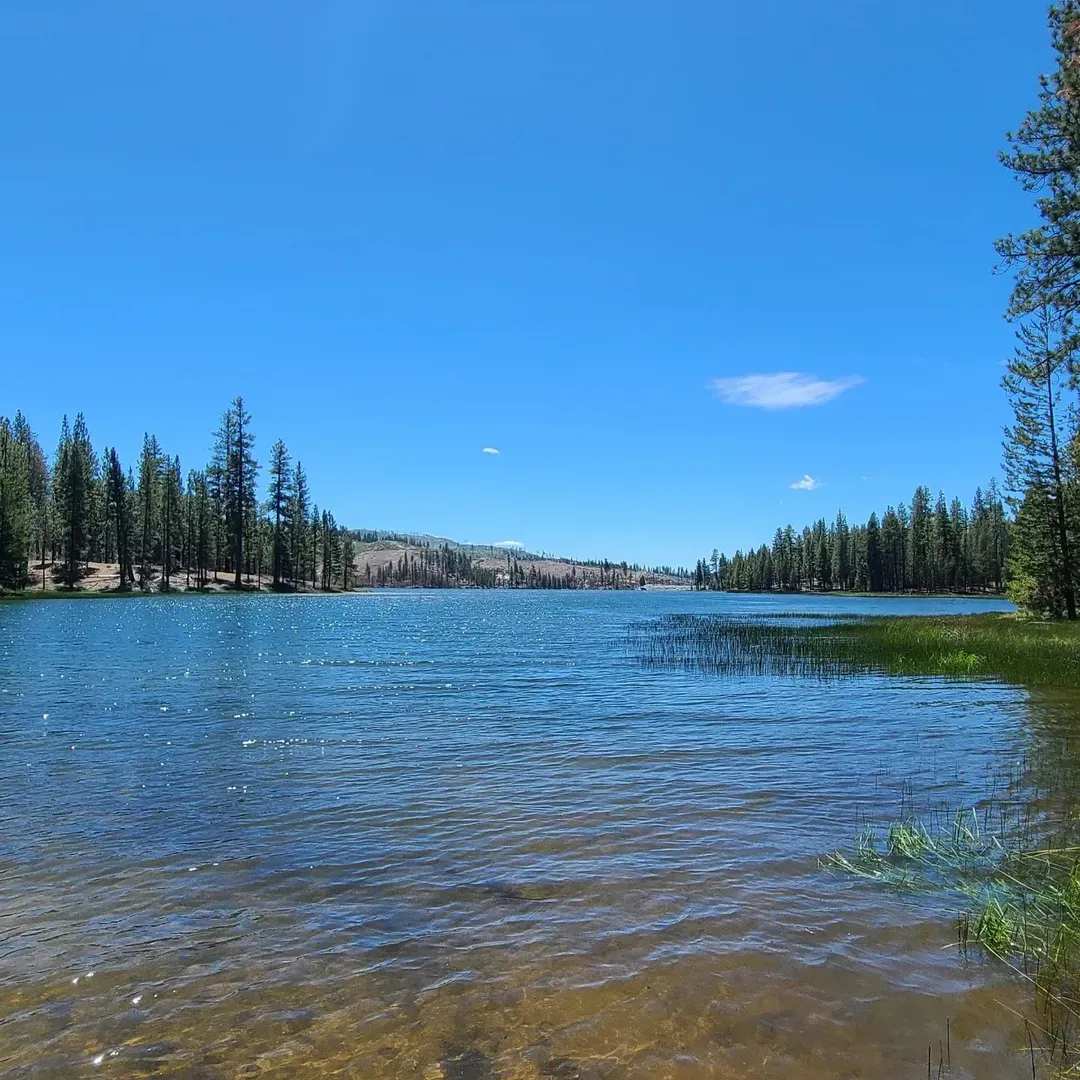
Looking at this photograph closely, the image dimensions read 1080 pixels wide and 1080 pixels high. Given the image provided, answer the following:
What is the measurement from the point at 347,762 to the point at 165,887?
5.76 m

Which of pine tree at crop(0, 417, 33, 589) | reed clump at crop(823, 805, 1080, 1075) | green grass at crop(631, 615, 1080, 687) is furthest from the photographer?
pine tree at crop(0, 417, 33, 589)

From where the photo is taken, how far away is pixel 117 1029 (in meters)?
5.09

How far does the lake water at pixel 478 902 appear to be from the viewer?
4.93 meters

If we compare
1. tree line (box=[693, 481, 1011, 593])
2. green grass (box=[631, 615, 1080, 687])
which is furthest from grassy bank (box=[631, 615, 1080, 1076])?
tree line (box=[693, 481, 1011, 593])

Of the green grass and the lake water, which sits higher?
the lake water

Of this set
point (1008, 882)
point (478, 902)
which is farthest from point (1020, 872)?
point (478, 902)

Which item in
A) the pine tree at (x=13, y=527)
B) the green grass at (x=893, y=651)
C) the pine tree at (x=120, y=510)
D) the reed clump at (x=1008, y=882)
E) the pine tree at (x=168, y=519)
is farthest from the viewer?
the pine tree at (x=168, y=519)

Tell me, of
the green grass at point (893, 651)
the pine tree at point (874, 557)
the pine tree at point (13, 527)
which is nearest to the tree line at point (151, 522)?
the pine tree at point (13, 527)

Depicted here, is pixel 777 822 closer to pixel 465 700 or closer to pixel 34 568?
pixel 465 700

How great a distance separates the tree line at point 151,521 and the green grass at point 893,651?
2829 inches

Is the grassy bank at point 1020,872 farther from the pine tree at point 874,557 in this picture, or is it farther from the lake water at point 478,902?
the pine tree at point 874,557

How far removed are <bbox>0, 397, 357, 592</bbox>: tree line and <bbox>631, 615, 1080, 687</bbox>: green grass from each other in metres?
71.9

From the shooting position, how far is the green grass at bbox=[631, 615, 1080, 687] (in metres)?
25.9

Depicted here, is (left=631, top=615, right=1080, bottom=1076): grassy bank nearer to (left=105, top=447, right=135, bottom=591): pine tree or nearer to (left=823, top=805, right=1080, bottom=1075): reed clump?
(left=823, top=805, right=1080, bottom=1075): reed clump
